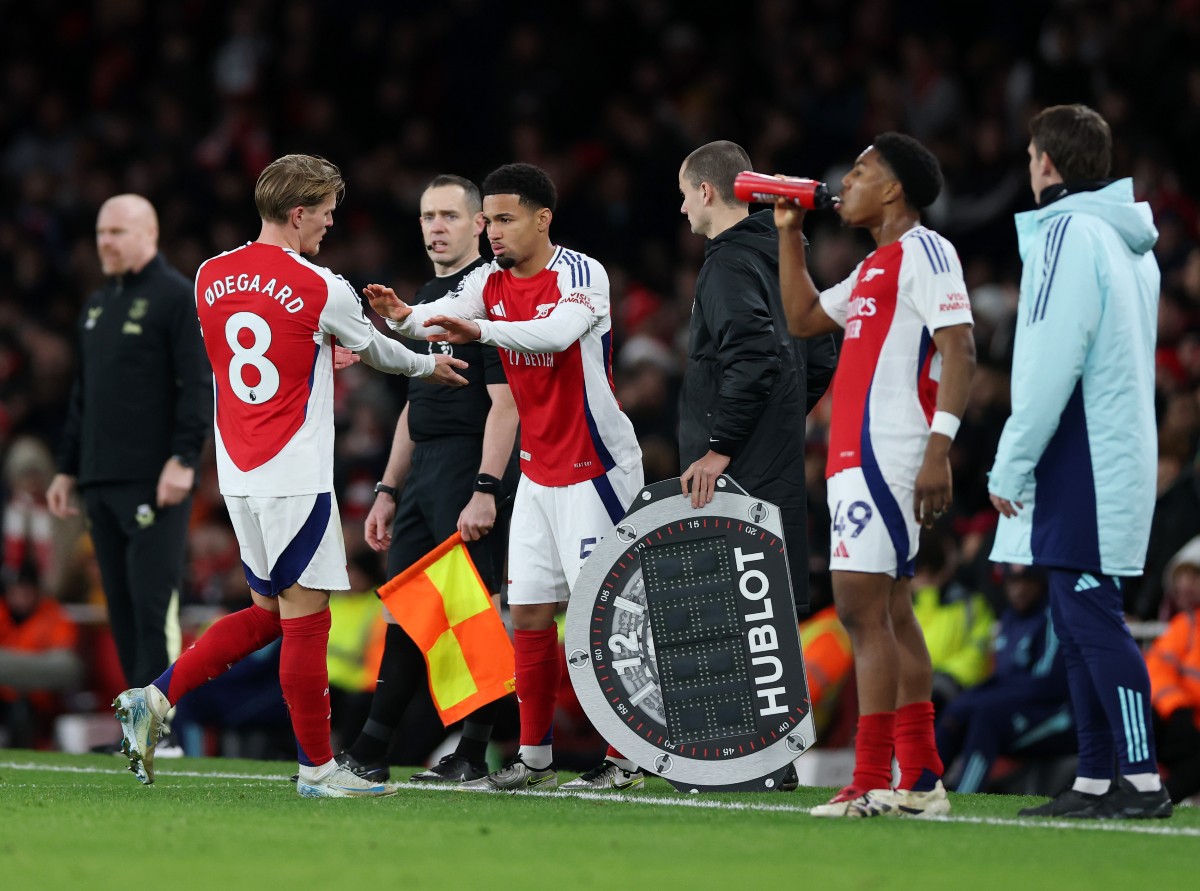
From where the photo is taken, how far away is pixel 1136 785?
5.58 m

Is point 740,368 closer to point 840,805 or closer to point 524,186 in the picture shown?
point 524,186

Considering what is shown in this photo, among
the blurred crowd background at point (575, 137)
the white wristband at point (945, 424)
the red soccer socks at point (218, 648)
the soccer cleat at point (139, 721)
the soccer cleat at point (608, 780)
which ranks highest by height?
the blurred crowd background at point (575, 137)

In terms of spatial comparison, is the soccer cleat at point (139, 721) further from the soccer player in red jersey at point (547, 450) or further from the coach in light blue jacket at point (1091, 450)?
the coach in light blue jacket at point (1091, 450)

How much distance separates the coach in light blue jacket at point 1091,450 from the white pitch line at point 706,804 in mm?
151

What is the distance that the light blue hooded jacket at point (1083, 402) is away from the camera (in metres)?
5.55

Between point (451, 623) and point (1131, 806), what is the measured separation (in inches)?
104

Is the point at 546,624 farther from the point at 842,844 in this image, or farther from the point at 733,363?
the point at 842,844

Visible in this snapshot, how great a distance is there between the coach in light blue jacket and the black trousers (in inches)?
164

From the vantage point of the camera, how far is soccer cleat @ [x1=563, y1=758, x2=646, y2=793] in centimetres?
682

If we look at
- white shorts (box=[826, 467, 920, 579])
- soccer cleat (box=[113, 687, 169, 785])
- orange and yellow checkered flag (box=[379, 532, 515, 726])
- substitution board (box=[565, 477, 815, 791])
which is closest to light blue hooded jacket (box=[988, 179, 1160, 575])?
white shorts (box=[826, 467, 920, 579])

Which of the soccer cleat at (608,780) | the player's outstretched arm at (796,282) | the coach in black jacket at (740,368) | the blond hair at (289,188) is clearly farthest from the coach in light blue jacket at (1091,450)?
the blond hair at (289,188)

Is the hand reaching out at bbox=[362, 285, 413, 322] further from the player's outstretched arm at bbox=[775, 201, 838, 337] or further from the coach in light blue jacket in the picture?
the coach in light blue jacket

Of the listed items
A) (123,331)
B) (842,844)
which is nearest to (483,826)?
(842,844)

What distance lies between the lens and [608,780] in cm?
686
